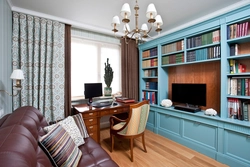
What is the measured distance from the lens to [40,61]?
2322 mm

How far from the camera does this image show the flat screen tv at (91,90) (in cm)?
253

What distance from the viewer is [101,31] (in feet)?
9.83

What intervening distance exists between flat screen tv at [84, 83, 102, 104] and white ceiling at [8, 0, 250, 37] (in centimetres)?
132

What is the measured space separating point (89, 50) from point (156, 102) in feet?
6.88

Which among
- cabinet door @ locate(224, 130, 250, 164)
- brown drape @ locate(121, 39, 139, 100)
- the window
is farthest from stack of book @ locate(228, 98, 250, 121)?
the window

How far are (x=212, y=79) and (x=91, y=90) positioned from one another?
2.35 metres

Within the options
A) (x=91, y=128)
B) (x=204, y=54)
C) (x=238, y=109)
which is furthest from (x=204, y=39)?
(x=91, y=128)

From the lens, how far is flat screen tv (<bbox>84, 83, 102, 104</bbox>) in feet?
8.29

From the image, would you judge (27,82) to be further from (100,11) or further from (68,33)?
(100,11)

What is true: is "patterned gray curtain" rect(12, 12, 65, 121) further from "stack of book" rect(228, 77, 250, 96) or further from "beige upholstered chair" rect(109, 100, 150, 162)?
"stack of book" rect(228, 77, 250, 96)

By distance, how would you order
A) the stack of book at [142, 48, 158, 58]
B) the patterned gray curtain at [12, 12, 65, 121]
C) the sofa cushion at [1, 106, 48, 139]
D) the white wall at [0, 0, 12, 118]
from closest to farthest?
the sofa cushion at [1, 106, 48, 139] → the white wall at [0, 0, 12, 118] → the patterned gray curtain at [12, 12, 65, 121] → the stack of book at [142, 48, 158, 58]

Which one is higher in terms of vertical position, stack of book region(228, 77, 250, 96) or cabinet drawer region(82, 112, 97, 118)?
stack of book region(228, 77, 250, 96)

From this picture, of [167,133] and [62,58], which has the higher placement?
[62,58]

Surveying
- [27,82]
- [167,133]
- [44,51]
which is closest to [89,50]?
[44,51]
